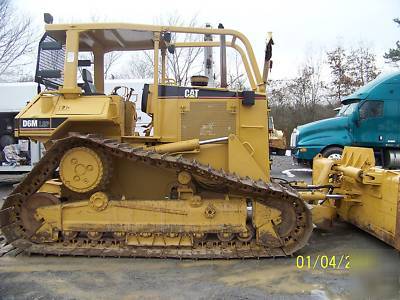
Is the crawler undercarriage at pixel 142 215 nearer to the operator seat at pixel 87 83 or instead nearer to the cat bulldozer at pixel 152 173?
the cat bulldozer at pixel 152 173

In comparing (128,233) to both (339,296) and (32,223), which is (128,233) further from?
(339,296)

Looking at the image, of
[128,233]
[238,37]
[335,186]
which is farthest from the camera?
[335,186]

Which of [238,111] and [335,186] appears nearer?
[238,111]

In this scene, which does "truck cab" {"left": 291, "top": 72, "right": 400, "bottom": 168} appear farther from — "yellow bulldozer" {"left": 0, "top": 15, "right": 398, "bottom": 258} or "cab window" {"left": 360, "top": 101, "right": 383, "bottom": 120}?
"yellow bulldozer" {"left": 0, "top": 15, "right": 398, "bottom": 258}

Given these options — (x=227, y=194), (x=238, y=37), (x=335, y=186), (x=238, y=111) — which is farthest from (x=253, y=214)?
(x=238, y=37)

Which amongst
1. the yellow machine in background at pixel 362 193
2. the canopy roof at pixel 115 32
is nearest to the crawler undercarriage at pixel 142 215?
the yellow machine in background at pixel 362 193

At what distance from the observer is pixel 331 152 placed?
14469 millimetres

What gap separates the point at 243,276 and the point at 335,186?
266 cm

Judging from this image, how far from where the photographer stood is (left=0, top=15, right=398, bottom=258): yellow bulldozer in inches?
212

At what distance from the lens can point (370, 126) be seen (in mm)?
14195

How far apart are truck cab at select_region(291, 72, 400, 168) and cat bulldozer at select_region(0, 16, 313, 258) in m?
9.12
